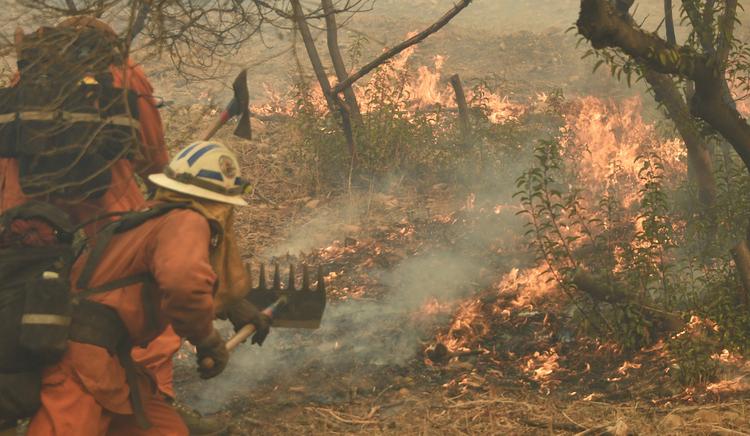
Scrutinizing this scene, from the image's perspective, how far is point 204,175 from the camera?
3605 mm

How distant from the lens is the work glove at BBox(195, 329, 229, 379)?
362cm

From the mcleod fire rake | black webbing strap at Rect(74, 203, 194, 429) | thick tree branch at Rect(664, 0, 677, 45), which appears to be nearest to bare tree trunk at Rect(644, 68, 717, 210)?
thick tree branch at Rect(664, 0, 677, 45)

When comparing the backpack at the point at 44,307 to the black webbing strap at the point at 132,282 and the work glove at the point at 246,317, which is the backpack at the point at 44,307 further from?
the work glove at the point at 246,317

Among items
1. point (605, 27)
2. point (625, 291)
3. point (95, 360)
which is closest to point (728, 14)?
point (605, 27)

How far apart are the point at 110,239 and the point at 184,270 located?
541 millimetres

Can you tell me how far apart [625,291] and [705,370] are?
80cm

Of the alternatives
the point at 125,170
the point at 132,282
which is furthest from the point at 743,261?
the point at 125,170

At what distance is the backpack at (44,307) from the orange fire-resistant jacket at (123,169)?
1.27 metres

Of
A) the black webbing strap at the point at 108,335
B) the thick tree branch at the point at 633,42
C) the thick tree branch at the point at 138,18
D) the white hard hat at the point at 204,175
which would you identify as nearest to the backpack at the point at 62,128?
the thick tree branch at the point at 138,18

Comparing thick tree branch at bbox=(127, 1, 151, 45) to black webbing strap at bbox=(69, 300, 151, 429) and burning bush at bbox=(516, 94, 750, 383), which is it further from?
burning bush at bbox=(516, 94, 750, 383)

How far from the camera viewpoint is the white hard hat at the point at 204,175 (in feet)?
11.8

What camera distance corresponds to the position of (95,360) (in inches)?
132

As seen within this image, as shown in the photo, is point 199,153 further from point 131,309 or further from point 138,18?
point 138,18

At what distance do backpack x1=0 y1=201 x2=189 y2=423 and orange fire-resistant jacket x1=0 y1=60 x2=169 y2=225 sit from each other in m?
1.27
